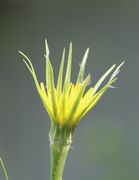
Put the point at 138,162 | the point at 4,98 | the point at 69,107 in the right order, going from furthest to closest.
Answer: the point at 4,98 < the point at 138,162 < the point at 69,107

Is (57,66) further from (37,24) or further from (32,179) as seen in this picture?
(32,179)

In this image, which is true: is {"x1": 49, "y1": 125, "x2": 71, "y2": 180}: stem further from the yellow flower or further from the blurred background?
the blurred background

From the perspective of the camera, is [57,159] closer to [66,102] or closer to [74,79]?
[66,102]

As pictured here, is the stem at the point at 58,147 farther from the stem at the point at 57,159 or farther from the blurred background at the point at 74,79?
the blurred background at the point at 74,79

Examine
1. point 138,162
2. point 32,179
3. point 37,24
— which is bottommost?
point 32,179

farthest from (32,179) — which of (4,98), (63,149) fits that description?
(63,149)

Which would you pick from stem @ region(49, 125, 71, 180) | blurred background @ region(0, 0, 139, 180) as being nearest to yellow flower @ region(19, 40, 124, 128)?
stem @ region(49, 125, 71, 180)
